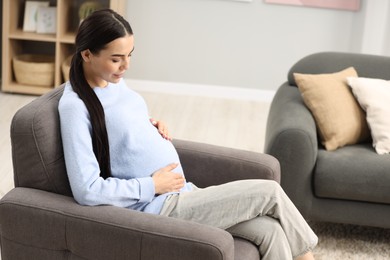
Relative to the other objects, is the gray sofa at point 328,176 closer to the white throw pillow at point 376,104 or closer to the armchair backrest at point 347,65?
the white throw pillow at point 376,104

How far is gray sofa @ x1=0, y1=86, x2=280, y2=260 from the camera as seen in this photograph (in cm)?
206

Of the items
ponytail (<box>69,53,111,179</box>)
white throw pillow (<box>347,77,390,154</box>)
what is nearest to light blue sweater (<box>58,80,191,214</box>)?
ponytail (<box>69,53,111,179</box>)

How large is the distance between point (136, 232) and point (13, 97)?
122 inches

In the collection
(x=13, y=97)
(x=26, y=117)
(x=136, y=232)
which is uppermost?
(x=26, y=117)

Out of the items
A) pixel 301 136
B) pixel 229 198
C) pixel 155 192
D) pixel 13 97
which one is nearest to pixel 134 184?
pixel 155 192

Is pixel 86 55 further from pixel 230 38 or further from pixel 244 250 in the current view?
pixel 230 38

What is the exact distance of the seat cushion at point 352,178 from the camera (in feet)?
9.86

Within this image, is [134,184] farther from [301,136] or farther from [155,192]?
[301,136]

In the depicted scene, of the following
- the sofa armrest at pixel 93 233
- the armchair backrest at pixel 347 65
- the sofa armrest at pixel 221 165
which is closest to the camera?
the sofa armrest at pixel 93 233

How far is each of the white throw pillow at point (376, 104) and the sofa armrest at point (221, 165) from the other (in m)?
0.72

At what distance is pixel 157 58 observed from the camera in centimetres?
530

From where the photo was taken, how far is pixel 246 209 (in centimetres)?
229

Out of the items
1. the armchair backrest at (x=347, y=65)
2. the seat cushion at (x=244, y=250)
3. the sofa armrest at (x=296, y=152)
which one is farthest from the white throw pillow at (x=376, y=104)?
the seat cushion at (x=244, y=250)

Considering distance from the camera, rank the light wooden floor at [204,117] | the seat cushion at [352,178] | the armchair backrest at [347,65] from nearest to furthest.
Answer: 1. the seat cushion at [352,178]
2. the armchair backrest at [347,65]
3. the light wooden floor at [204,117]
